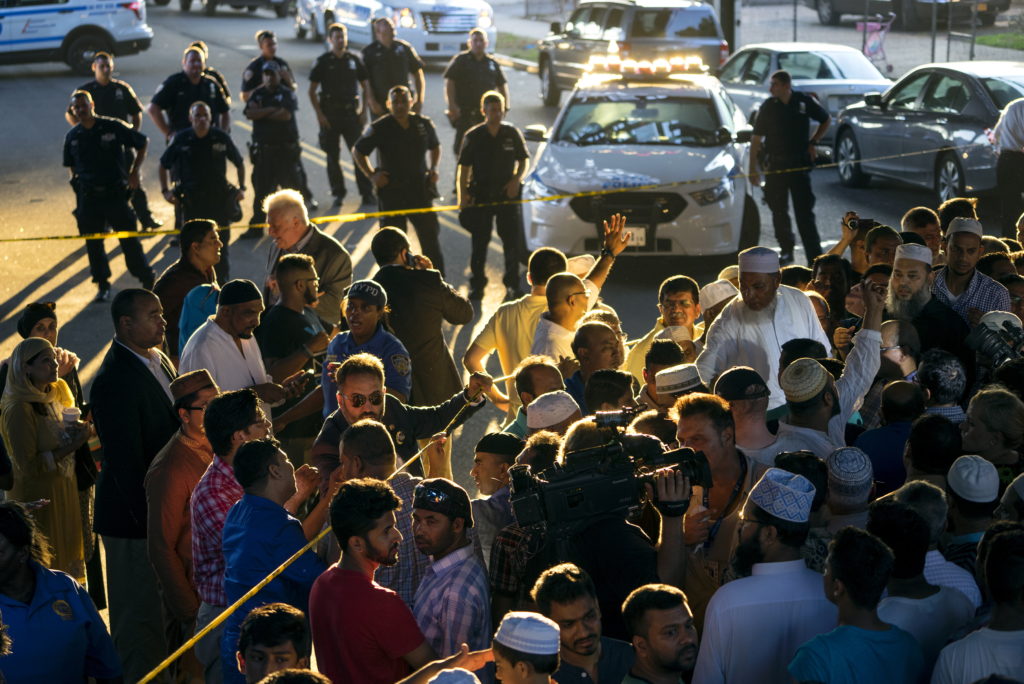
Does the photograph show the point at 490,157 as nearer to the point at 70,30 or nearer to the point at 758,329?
the point at 758,329

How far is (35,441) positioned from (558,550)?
3030mm

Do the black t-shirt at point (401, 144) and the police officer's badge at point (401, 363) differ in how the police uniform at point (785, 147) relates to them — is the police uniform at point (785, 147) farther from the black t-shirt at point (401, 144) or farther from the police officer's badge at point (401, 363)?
the police officer's badge at point (401, 363)

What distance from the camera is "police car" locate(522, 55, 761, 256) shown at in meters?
12.8

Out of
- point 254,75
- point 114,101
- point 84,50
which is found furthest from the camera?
point 84,50

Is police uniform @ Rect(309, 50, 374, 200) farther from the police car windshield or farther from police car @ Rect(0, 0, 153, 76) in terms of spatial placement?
police car @ Rect(0, 0, 153, 76)

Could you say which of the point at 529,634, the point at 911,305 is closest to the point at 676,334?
the point at 911,305

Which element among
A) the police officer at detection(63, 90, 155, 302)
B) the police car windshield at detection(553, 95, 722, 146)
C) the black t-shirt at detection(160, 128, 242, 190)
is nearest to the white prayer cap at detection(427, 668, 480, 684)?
the black t-shirt at detection(160, 128, 242, 190)

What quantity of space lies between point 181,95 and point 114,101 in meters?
0.89

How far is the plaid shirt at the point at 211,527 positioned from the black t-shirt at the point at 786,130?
9112 mm

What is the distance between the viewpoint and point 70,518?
7.04 metres

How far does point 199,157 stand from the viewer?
1284cm

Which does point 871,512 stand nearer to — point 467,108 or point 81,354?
point 81,354

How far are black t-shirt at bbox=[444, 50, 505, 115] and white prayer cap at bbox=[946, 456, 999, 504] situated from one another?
39.5ft

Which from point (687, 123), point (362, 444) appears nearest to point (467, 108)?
point (687, 123)
